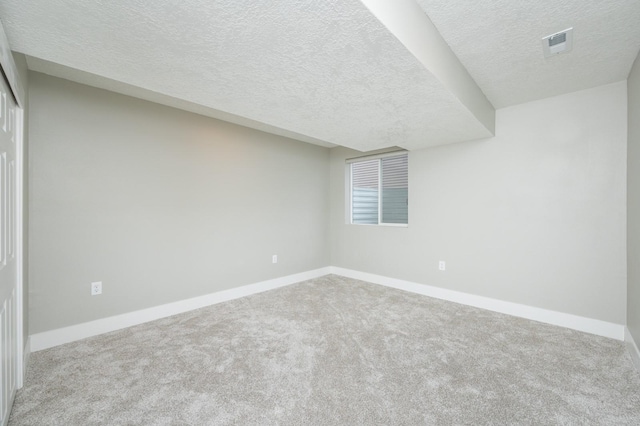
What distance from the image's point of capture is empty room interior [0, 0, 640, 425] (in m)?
1.55

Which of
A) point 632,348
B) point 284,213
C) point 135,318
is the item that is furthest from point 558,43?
point 135,318

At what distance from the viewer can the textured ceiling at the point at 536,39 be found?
1.65m

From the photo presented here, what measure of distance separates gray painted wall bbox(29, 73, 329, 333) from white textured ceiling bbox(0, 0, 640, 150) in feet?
1.30

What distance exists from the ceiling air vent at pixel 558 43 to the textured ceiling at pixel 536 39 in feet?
0.12

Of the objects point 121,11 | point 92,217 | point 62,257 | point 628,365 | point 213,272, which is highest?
point 121,11

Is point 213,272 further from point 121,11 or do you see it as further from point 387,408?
point 121,11

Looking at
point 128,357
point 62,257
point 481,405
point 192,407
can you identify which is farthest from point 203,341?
point 481,405

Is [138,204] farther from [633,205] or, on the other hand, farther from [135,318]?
[633,205]

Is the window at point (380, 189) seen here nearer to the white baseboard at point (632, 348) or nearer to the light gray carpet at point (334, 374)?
the light gray carpet at point (334, 374)

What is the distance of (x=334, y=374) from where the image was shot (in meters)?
1.98

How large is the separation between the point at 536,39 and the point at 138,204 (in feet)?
12.1

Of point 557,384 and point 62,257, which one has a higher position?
point 62,257

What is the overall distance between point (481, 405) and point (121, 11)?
2794mm

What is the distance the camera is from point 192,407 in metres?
1.65
